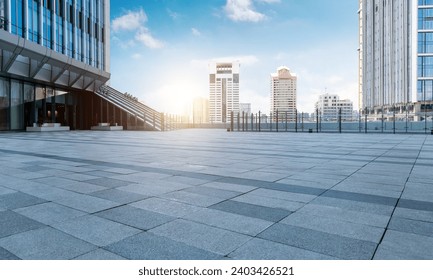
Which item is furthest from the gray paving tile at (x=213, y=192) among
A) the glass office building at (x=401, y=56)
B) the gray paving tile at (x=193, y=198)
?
the glass office building at (x=401, y=56)

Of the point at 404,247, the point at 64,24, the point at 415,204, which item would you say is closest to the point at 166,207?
the point at 404,247

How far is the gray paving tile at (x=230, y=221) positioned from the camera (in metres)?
3.45

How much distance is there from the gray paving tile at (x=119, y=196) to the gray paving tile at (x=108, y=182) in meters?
0.47

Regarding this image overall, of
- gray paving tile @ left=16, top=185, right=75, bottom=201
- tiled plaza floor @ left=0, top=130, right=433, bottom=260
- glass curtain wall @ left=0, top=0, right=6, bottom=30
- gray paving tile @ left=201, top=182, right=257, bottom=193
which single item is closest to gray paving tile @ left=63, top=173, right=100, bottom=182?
tiled plaza floor @ left=0, top=130, right=433, bottom=260

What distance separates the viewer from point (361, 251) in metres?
2.88

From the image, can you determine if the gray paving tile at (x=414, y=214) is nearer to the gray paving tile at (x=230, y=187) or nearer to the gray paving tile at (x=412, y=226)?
the gray paving tile at (x=412, y=226)

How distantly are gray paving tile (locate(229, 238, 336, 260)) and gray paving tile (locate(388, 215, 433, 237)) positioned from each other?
1.15 meters

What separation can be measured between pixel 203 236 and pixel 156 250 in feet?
1.68

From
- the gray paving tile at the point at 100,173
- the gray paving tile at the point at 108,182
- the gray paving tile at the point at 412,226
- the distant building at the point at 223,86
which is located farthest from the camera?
the distant building at the point at 223,86

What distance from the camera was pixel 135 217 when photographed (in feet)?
12.7

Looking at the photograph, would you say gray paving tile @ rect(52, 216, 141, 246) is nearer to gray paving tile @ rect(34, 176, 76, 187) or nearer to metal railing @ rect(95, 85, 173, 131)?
gray paving tile @ rect(34, 176, 76, 187)

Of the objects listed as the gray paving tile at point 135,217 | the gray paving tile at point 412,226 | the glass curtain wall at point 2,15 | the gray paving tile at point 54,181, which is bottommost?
the gray paving tile at point 412,226

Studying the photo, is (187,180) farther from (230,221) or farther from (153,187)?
(230,221)

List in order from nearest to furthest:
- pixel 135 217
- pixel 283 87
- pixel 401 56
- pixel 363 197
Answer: pixel 135 217
pixel 363 197
pixel 401 56
pixel 283 87
